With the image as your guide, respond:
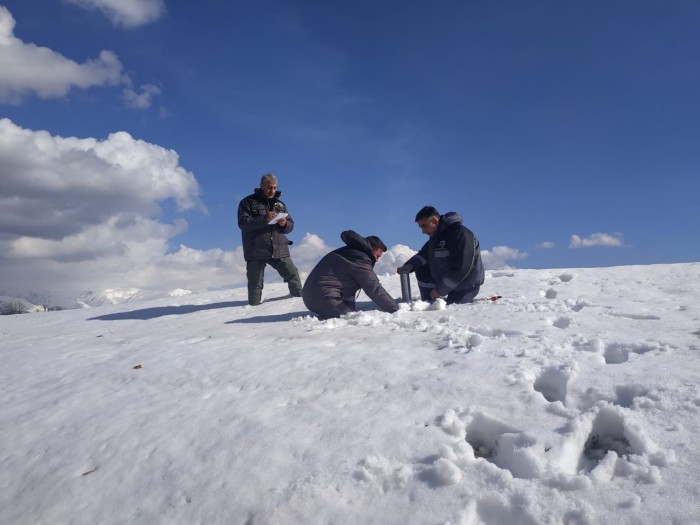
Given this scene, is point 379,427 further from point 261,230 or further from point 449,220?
point 261,230

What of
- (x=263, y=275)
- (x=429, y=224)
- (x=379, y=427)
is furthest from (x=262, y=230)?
(x=379, y=427)

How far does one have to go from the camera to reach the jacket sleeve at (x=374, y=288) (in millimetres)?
7176

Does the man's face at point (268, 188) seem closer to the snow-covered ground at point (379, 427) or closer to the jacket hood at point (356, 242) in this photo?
the jacket hood at point (356, 242)

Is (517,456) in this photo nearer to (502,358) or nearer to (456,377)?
(456,377)

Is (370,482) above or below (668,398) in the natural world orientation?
below

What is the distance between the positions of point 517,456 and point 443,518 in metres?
0.68

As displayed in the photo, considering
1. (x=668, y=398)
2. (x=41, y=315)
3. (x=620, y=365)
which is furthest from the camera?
(x=41, y=315)

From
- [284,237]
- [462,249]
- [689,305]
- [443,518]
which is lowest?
[443,518]

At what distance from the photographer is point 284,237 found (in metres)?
9.67

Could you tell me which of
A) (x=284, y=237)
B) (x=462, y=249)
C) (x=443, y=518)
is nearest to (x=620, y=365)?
(x=443, y=518)

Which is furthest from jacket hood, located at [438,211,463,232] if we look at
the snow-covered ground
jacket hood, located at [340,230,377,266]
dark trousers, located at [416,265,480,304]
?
the snow-covered ground

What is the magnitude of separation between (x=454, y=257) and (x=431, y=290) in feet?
3.48

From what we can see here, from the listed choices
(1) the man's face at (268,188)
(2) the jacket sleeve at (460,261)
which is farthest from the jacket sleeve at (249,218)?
(2) the jacket sleeve at (460,261)

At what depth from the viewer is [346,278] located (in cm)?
743
